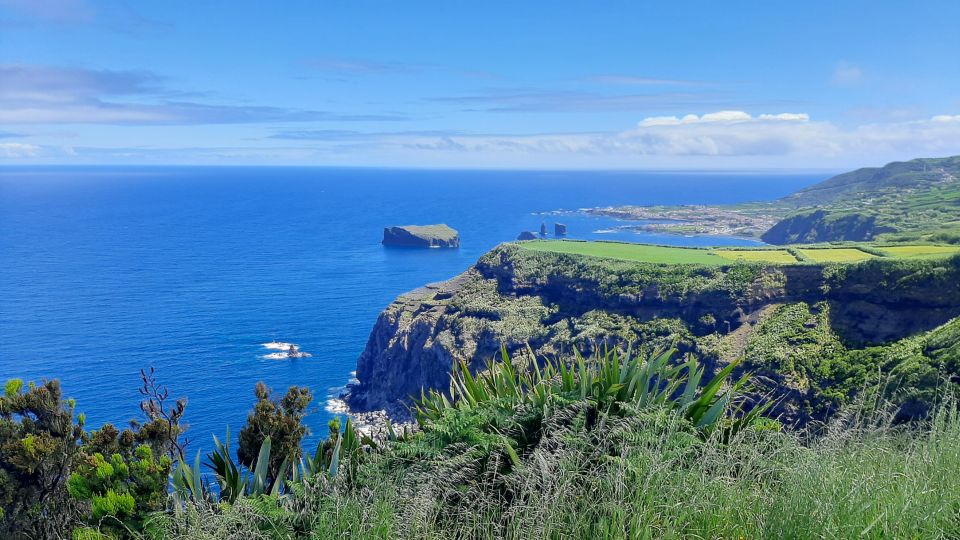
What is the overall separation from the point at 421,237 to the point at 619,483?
4886 inches

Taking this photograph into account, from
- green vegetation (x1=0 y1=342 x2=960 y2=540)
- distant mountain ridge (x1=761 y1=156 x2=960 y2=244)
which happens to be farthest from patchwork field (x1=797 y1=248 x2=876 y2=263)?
green vegetation (x1=0 y1=342 x2=960 y2=540)

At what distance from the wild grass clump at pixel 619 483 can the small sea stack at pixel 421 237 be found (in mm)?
121360

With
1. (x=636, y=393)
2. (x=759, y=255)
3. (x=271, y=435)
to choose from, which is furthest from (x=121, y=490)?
(x=759, y=255)

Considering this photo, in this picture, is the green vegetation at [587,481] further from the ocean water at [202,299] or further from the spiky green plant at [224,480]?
the ocean water at [202,299]

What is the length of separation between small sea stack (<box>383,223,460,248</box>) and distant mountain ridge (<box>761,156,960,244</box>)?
64.0 metres

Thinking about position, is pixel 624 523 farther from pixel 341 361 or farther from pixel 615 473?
pixel 341 361

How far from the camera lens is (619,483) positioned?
5531 mm

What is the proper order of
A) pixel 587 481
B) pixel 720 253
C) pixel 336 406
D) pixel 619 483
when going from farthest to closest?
pixel 720 253
pixel 336 406
pixel 587 481
pixel 619 483

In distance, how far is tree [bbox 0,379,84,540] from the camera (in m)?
9.69

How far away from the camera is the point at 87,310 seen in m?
76.6

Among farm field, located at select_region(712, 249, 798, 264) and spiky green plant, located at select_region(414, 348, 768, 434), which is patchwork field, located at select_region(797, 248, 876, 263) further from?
spiky green plant, located at select_region(414, 348, 768, 434)

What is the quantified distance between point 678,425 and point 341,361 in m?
59.9

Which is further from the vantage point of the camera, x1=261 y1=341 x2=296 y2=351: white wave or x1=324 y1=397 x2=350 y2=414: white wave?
x1=261 y1=341 x2=296 y2=351: white wave

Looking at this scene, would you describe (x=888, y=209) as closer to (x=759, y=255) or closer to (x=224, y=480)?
(x=759, y=255)
